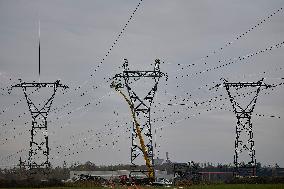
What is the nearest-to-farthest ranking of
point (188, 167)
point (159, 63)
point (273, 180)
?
point (273, 180) → point (159, 63) → point (188, 167)

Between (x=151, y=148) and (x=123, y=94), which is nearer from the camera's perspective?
(x=151, y=148)

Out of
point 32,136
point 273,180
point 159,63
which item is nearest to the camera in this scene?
point 273,180

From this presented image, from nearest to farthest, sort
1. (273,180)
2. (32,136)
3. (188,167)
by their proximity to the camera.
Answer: (273,180) → (32,136) → (188,167)

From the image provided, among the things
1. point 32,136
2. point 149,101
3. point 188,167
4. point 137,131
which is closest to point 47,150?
point 32,136

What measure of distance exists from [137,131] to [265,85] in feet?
49.9

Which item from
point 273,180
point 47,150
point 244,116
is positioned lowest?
point 273,180

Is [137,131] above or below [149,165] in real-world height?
above

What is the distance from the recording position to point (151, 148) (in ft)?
137

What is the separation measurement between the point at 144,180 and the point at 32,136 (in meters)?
13.5

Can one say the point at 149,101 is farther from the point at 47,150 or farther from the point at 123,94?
the point at 47,150

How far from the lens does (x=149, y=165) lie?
44625mm

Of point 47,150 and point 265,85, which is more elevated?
point 265,85

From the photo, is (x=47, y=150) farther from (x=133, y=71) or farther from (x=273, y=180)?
(x=273, y=180)

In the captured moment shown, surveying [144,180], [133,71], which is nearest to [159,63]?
[133,71]
